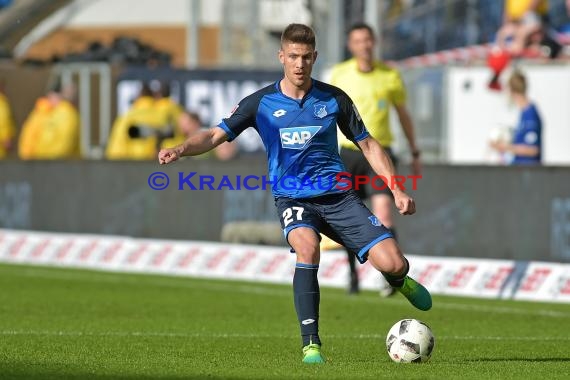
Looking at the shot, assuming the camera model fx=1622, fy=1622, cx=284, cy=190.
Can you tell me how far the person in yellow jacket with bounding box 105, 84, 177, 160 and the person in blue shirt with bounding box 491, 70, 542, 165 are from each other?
6.14 meters

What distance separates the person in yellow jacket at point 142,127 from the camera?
2325 centimetres

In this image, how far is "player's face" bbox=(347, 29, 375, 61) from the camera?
15.2 meters

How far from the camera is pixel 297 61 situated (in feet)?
34.0

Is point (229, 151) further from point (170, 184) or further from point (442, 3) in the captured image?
point (442, 3)

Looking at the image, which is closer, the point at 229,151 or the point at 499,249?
the point at 499,249

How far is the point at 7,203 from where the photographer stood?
22.7 metres

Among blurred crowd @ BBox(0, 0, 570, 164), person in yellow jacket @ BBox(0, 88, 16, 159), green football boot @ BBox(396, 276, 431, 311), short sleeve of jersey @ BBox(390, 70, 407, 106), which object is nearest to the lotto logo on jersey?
green football boot @ BBox(396, 276, 431, 311)

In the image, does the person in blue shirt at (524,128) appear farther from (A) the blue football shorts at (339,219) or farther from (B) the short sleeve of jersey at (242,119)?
(B) the short sleeve of jersey at (242,119)

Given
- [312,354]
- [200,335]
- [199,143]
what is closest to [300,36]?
[199,143]

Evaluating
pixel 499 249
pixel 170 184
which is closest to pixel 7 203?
pixel 170 184

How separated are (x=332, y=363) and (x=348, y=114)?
5.47ft

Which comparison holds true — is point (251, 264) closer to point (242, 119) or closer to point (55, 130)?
point (55, 130)

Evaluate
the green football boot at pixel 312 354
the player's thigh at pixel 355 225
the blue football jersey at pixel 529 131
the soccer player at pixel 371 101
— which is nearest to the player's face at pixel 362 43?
the soccer player at pixel 371 101

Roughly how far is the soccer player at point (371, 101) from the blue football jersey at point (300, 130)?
4647mm
